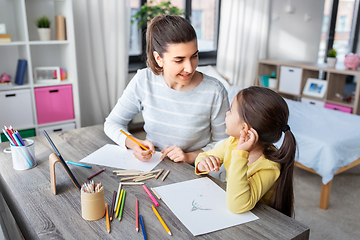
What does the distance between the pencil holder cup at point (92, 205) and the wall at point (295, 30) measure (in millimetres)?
3949

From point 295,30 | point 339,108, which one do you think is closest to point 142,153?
point 339,108

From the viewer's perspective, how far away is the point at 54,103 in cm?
251

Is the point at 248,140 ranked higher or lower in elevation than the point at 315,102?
higher

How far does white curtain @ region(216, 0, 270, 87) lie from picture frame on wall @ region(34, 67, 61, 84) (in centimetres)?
206

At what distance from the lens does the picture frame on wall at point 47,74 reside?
251cm

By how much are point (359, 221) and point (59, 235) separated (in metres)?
1.87

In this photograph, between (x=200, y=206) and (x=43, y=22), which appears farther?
(x=43, y=22)

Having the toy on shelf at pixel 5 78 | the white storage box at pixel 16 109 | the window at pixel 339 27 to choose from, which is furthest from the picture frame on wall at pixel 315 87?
the toy on shelf at pixel 5 78

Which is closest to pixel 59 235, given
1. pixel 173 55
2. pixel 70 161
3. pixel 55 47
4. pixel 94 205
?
pixel 94 205

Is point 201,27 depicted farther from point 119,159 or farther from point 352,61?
point 119,159

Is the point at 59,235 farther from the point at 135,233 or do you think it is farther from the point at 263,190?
the point at 263,190

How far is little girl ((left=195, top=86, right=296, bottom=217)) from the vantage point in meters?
0.92

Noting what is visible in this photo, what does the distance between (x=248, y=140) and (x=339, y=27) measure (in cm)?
467

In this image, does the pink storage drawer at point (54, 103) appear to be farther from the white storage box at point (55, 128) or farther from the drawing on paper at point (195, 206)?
the drawing on paper at point (195, 206)
